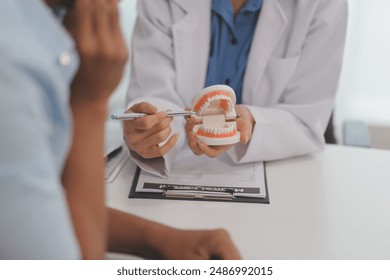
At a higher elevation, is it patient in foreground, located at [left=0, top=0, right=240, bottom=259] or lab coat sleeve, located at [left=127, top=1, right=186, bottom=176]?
patient in foreground, located at [left=0, top=0, right=240, bottom=259]

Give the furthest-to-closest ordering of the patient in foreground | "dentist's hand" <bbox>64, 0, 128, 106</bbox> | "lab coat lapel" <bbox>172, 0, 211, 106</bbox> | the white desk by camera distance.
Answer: "lab coat lapel" <bbox>172, 0, 211, 106</bbox>, the white desk, "dentist's hand" <bbox>64, 0, 128, 106</bbox>, the patient in foreground

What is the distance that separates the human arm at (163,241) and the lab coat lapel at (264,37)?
66 cm

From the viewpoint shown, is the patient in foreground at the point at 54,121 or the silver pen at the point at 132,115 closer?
the patient in foreground at the point at 54,121

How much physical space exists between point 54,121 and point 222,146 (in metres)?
0.67

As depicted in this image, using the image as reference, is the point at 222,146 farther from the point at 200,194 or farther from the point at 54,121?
the point at 54,121

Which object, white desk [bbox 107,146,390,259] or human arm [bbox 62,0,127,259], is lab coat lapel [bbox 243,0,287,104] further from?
human arm [bbox 62,0,127,259]

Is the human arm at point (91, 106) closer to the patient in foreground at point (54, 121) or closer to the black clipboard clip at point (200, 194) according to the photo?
the patient in foreground at point (54, 121)

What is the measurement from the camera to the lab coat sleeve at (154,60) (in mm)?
1330

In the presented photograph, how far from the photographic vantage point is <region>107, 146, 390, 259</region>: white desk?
889mm

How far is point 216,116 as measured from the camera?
1.10 meters

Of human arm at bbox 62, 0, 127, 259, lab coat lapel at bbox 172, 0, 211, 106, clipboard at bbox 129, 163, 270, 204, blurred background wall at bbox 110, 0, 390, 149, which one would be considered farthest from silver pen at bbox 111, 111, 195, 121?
blurred background wall at bbox 110, 0, 390, 149

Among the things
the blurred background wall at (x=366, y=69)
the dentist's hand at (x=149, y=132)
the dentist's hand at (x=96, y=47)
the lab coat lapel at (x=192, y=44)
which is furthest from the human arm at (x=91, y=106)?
the blurred background wall at (x=366, y=69)

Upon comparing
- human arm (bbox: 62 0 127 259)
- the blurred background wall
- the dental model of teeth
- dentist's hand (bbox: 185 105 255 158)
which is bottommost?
the blurred background wall

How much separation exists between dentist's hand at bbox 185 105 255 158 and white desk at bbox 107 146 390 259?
0.11 m
